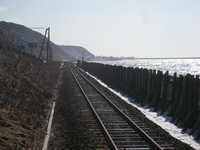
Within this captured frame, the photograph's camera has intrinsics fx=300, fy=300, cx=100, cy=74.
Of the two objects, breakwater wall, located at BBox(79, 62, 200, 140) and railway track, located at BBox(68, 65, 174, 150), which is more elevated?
breakwater wall, located at BBox(79, 62, 200, 140)

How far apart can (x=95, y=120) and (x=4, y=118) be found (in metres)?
3.29

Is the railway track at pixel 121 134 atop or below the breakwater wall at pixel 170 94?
below

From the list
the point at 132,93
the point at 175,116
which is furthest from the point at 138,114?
the point at 132,93

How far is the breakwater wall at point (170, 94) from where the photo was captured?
35.0ft

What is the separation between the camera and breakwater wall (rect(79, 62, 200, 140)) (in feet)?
35.0

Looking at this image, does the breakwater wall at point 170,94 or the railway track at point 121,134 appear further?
the breakwater wall at point 170,94

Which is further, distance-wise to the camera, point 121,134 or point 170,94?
point 170,94

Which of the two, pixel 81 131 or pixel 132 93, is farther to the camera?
pixel 132 93

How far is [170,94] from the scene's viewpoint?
13539 mm

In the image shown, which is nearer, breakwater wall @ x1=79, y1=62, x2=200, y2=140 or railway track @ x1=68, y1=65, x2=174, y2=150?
railway track @ x1=68, y1=65, x2=174, y2=150

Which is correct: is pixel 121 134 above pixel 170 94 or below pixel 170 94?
below

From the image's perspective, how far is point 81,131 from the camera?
9367 mm

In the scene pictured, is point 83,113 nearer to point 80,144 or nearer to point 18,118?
point 18,118

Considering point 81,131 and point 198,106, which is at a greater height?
point 198,106
